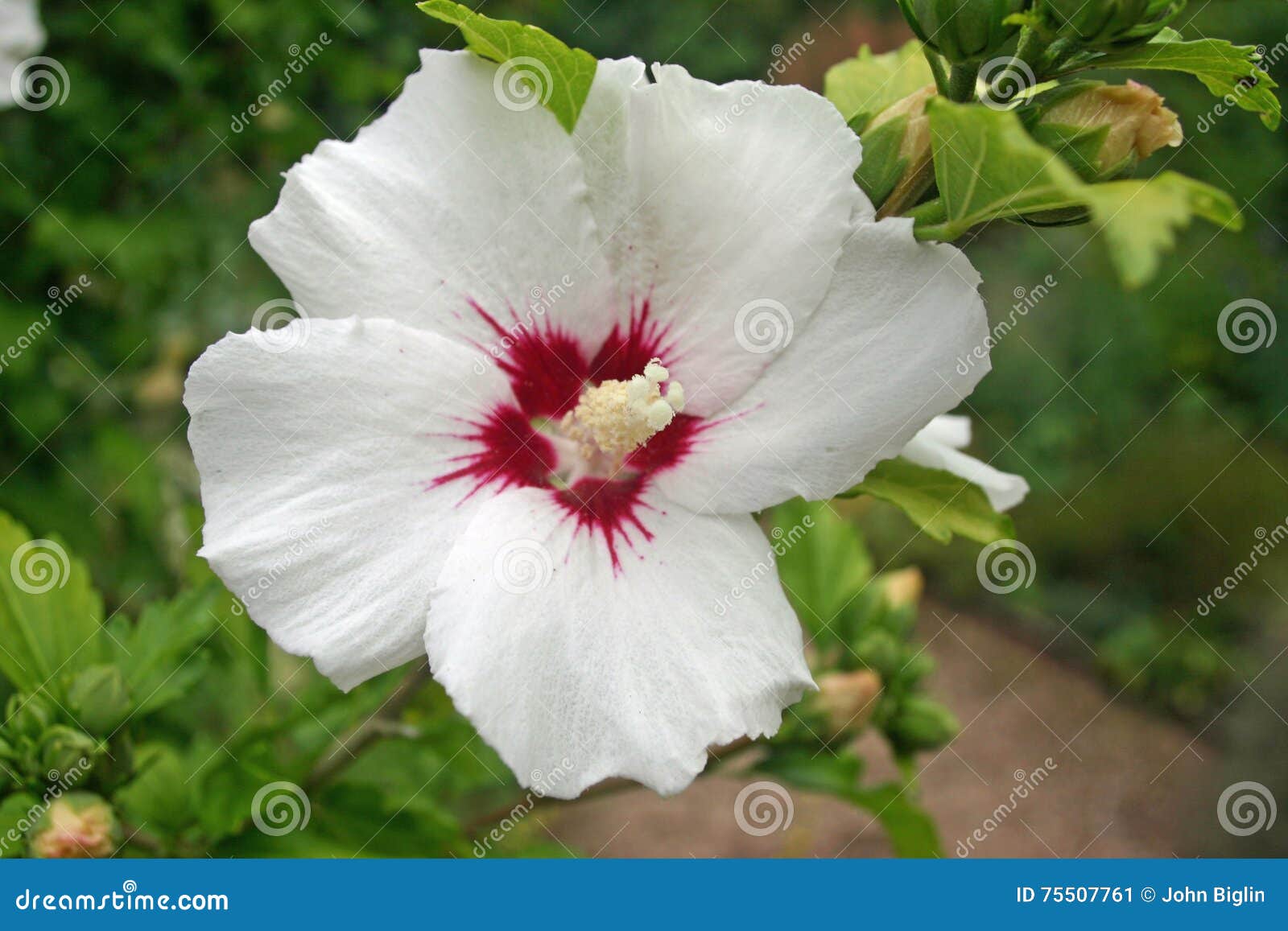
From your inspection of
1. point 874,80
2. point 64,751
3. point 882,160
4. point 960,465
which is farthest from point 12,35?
point 960,465

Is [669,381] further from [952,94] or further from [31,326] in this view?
[31,326]

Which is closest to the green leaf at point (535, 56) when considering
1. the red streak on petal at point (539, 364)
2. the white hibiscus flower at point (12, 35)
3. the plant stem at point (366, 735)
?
the red streak on petal at point (539, 364)

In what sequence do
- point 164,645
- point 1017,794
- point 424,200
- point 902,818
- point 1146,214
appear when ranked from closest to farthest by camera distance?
1. point 1146,214
2. point 424,200
3. point 164,645
4. point 902,818
5. point 1017,794

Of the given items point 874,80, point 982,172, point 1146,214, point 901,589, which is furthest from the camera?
point 901,589

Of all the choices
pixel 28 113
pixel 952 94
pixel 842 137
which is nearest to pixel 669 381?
pixel 842 137

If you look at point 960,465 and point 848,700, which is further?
point 848,700

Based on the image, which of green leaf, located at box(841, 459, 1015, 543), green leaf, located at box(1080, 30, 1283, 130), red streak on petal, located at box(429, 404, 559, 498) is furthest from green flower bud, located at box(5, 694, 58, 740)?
green leaf, located at box(1080, 30, 1283, 130)

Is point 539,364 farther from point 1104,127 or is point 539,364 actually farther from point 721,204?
point 1104,127
